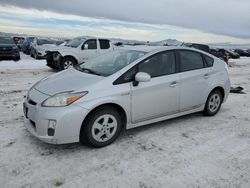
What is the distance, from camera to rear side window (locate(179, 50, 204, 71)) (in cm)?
507

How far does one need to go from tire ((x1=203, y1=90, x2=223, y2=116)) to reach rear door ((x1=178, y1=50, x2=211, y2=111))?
20cm

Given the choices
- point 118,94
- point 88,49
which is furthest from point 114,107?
point 88,49

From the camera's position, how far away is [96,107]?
3.83 metres

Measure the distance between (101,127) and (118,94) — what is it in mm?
563

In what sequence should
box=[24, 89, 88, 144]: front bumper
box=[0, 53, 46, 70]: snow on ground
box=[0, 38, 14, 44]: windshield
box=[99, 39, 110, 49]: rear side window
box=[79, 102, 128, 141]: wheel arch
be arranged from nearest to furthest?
box=[24, 89, 88, 144]: front bumper
box=[79, 102, 128, 141]: wheel arch
box=[99, 39, 110, 49]: rear side window
box=[0, 53, 46, 70]: snow on ground
box=[0, 38, 14, 44]: windshield

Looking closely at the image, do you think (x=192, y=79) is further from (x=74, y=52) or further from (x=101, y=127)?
(x=74, y=52)

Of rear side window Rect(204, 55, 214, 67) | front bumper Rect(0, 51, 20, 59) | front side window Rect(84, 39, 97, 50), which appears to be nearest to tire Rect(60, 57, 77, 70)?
front side window Rect(84, 39, 97, 50)

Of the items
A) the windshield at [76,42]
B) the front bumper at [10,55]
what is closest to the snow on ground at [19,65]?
the front bumper at [10,55]

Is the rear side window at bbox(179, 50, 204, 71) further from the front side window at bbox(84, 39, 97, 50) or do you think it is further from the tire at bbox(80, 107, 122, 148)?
the front side window at bbox(84, 39, 97, 50)

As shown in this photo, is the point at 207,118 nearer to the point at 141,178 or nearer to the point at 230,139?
the point at 230,139

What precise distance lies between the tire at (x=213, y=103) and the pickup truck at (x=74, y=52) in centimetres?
777

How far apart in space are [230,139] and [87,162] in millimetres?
2531

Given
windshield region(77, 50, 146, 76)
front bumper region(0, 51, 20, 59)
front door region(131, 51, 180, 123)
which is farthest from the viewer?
front bumper region(0, 51, 20, 59)

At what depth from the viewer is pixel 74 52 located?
12.1m
